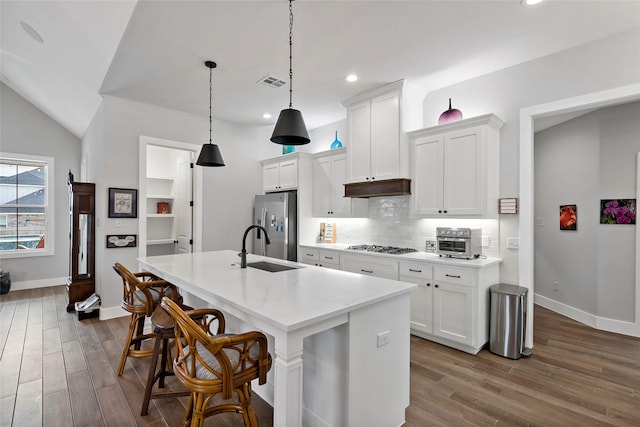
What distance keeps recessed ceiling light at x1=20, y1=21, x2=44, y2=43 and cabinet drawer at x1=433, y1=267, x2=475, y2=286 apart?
501 centimetres

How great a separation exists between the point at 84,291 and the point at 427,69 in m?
5.32

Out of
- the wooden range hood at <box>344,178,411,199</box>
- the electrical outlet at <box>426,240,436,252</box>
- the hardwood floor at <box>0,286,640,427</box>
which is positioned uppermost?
the wooden range hood at <box>344,178,411,199</box>

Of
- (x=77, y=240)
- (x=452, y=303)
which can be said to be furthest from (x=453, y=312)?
(x=77, y=240)

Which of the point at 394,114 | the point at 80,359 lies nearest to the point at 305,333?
the point at 80,359

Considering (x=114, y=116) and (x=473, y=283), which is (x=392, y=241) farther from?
(x=114, y=116)

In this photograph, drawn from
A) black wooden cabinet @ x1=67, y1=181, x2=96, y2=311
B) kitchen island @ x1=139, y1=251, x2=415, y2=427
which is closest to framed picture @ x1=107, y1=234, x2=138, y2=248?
black wooden cabinet @ x1=67, y1=181, x2=96, y2=311

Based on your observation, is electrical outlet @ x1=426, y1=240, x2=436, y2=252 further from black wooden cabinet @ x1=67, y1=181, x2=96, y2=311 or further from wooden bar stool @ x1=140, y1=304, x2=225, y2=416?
black wooden cabinet @ x1=67, y1=181, x2=96, y2=311

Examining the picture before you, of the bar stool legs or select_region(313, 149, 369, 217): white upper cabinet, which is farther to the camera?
select_region(313, 149, 369, 217): white upper cabinet

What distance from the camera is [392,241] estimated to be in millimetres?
4223

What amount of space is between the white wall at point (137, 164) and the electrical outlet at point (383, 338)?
3792 mm

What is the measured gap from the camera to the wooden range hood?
3.70 meters

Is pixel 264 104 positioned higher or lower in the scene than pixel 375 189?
higher

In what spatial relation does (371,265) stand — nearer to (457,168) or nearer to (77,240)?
(457,168)

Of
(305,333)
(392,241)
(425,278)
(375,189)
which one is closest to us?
(305,333)
